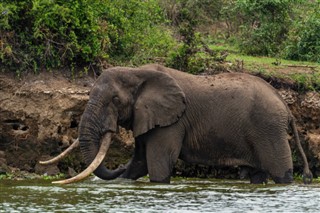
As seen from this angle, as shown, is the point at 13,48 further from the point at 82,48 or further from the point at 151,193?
A: the point at 151,193

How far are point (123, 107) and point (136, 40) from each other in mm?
4340

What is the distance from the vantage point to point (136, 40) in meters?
19.2

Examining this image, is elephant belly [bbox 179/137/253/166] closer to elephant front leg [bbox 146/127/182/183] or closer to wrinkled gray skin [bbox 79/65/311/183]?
wrinkled gray skin [bbox 79/65/311/183]

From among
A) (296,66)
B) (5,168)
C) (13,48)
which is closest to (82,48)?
(13,48)

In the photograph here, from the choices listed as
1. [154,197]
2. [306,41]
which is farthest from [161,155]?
[306,41]

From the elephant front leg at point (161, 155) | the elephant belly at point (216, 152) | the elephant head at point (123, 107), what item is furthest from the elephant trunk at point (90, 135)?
the elephant belly at point (216, 152)

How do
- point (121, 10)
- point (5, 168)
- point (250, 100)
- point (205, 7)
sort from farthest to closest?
point (205, 7) → point (121, 10) → point (5, 168) → point (250, 100)

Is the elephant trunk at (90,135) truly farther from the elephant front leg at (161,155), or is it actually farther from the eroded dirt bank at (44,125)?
the eroded dirt bank at (44,125)

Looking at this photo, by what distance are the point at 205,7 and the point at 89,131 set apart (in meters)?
11.9

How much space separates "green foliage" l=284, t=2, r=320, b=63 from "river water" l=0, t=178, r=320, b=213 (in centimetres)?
608

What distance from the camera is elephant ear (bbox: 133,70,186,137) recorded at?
15164 mm

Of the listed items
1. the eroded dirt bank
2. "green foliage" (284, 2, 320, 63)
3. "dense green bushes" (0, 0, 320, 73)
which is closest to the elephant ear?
the eroded dirt bank

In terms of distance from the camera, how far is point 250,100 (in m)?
15.6

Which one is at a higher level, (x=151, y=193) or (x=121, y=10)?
(x=121, y=10)
